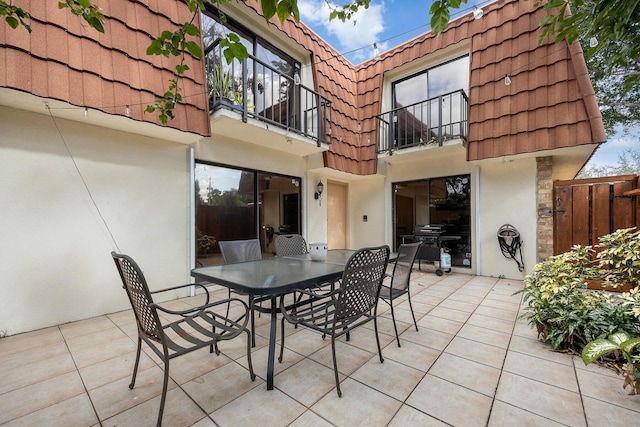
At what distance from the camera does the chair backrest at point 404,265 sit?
2.60 metres

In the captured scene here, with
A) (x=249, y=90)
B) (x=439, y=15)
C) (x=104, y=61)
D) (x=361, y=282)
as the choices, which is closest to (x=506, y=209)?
(x=361, y=282)

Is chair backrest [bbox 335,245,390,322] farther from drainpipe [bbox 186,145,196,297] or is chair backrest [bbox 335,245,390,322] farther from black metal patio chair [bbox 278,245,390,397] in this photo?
drainpipe [bbox 186,145,196,297]

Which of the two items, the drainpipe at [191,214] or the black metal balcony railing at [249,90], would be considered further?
the drainpipe at [191,214]

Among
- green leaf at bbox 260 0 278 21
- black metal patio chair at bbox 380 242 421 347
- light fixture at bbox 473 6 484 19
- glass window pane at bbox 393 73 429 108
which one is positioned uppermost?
light fixture at bbox 473 6 484 19

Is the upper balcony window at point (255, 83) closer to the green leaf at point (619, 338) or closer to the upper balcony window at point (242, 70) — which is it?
the upper balcony window at point (242, 70)

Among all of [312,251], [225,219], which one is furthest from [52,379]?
[225,219]

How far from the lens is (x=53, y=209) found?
2.91 meters

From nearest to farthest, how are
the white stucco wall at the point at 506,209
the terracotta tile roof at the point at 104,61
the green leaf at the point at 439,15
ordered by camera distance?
1. the green leaf at the point at 439,15
2. the terracotta tile roof at the point at 104,61
3. the white stucco wall at the point at 506,209

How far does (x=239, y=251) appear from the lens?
3.12 metres

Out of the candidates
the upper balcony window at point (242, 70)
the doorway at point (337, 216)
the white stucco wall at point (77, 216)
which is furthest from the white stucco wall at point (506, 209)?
the white stucco wall at point (77, 216)

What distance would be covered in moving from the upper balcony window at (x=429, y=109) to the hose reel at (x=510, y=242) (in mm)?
1984

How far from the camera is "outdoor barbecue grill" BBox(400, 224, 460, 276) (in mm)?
5371

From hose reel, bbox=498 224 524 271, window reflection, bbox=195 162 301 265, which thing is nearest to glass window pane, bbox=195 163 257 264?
window reflection, bbox=195 162 301 265

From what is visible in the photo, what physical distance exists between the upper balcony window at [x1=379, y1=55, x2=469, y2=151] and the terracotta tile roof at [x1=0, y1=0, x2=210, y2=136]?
411cm
